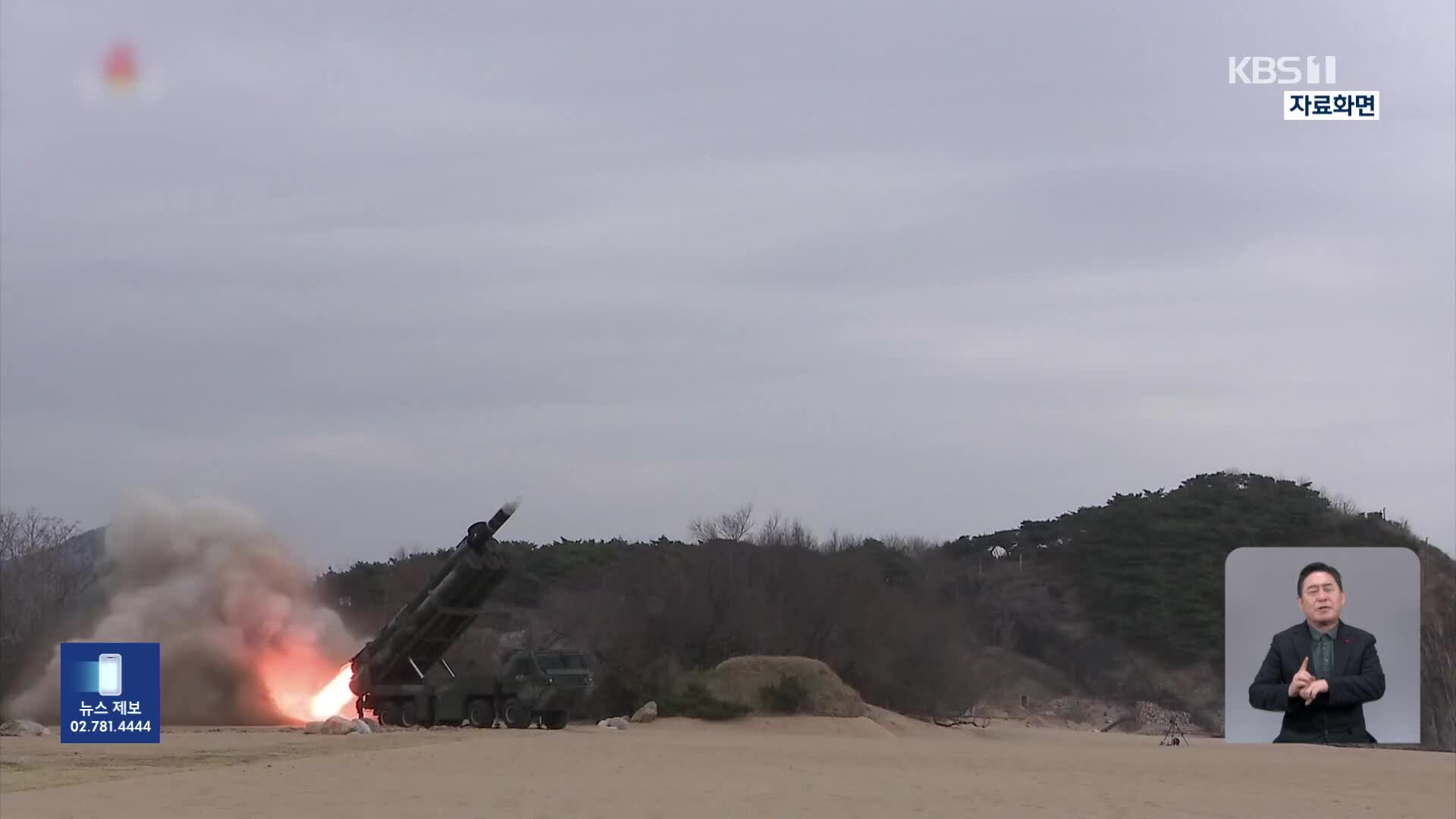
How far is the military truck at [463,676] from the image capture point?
3522 cm

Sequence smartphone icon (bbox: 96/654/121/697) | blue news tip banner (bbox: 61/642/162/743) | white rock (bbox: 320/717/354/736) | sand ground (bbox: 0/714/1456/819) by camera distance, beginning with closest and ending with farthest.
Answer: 1. sand ground (bbox: 0/714/1456/819)
2. blue news tip banner (bbox: 61/642/162/743)
3. smartphone icon (bbox: 96/654/121/697)
4. white rock (bbox: 320/717/354/736)

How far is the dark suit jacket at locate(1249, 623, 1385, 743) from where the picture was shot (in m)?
15.9

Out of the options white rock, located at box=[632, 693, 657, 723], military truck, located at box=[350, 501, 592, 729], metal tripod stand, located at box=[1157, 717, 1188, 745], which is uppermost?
military truck, located at box=[350, 501, 592, 729]

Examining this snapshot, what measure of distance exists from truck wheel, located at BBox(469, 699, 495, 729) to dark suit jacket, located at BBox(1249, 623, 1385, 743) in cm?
2171

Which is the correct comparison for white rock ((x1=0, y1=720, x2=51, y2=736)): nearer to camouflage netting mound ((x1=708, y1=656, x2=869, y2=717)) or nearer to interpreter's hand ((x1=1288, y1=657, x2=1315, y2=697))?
camouflage netting mound ((x1=708, y1=656, x2=869, y2=717))

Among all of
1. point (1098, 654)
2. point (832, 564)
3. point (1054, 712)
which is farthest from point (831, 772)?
point (1098, 654)

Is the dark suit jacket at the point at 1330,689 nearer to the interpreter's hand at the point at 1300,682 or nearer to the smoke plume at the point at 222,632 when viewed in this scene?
the interpreter's hand at the point at 1300,682

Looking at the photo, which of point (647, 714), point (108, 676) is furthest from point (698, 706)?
point (108, 676)

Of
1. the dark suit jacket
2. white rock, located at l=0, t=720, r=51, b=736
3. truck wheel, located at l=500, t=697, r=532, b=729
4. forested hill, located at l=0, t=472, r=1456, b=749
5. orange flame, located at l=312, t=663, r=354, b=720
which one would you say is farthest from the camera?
forested hill, located at l=0, t=472, r=1456, b=749

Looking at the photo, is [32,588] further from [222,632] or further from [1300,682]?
[1300,682]

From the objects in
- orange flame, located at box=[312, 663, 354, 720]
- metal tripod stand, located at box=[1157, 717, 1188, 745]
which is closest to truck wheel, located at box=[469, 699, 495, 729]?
orange flame, located at box=[312, 663, 354, 720]

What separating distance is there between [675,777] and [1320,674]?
1027 centimetres

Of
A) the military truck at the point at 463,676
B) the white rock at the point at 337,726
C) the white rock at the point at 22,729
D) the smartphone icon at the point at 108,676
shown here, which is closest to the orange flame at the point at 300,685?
the military truck at the point at 463,676

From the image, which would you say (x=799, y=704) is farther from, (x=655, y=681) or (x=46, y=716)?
(x=46, y=716)
